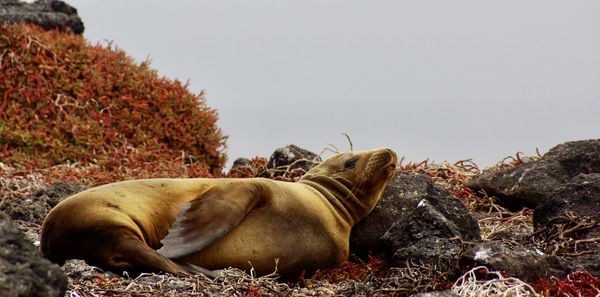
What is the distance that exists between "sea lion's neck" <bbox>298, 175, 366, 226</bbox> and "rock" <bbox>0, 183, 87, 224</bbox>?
3371 millimetres

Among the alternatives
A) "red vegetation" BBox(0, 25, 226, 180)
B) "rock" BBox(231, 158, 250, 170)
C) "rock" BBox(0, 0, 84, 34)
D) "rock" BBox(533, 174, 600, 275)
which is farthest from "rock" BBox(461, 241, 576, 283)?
A: "rock" BBox(0, 0, 84, 34)

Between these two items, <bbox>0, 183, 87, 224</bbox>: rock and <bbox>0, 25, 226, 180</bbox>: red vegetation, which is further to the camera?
<bbox>0, 25, 226, 180</bbox>: red vegetation

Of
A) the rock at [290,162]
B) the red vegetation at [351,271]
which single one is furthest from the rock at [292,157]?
the red vegetation at [351,271]

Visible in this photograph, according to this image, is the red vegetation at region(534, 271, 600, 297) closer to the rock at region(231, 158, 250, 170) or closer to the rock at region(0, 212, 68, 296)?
the rock at region(0, 212, 68, 296)

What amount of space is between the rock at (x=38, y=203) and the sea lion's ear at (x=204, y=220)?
3758 millimetres

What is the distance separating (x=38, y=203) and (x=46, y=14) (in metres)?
9.60

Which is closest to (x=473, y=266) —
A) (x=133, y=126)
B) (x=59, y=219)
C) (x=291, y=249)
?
(x=291, y=249)

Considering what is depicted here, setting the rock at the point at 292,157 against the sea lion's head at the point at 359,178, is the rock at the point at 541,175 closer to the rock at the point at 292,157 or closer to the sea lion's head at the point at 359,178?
the rock at the point at 292,157

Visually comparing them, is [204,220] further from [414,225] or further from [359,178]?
[359,178]

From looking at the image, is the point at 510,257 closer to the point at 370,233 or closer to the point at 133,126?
the point at 370,233

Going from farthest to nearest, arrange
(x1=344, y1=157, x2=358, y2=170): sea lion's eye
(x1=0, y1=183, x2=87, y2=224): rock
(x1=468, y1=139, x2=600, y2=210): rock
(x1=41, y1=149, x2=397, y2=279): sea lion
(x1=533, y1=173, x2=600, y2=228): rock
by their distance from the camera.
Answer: (x1=468, y1=139, x2=600, y2=210): rock
(x1=0, y1=183, x2=87, y2=224): rock
(x1=344, y1=157, x2=358, y2=170): sea lion's eye
(x1=533, y1=173, x2=600, y2=228): rock
(x1=41, y1=149, x2=397, y2=279): sea lion

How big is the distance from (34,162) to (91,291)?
394 inches

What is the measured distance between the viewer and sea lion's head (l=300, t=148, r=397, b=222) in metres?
10.6

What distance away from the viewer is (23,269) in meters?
5.57
